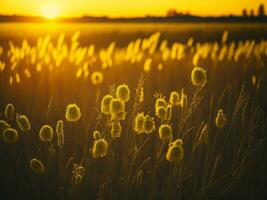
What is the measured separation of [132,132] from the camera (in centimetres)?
207

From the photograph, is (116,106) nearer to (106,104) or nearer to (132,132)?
(106,104)

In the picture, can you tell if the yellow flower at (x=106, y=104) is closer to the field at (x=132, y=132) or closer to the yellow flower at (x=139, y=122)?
the field at (x=132, y=132)

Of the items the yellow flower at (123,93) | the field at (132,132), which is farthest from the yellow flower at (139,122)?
the yellow flower at (123,93)

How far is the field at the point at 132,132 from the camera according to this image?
1851 mm

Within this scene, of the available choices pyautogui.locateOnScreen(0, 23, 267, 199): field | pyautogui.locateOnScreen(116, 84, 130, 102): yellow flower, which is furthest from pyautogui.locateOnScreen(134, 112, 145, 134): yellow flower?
pyautogui.locateOnScreen(116, 84, 130, 102): yellow flower

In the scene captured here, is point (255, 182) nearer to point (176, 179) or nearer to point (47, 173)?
point (176, 179)

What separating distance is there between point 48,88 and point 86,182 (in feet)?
3.68

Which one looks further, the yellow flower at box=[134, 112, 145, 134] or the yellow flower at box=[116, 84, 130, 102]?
the yellow flower at box=[116, 84, 130, 102]

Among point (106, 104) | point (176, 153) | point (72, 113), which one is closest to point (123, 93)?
point (106, 104)

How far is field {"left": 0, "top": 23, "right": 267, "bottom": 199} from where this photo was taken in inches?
72.9

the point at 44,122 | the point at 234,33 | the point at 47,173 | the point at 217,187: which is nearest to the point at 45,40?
the point at 44,122

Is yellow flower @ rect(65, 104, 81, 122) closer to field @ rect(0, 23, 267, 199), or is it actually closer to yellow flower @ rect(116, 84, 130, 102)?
field @ rect(0, 23, 267, 199)

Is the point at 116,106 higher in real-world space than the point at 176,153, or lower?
higher

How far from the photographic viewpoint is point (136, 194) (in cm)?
195
